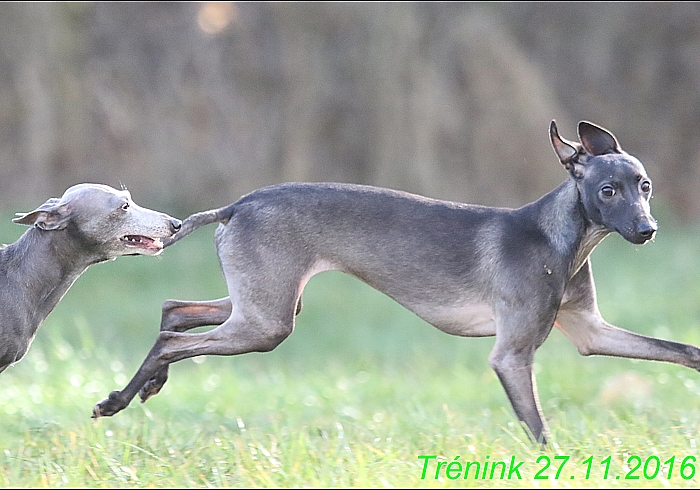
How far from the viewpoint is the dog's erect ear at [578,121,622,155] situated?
5.35 metres

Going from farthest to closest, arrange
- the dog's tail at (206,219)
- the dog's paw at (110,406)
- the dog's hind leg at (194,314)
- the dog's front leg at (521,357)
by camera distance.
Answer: the dog's hind leg at (194,314), the dog's tail at (206,219), the dog's paw at (110,406), the dog's front leg at (521,357)

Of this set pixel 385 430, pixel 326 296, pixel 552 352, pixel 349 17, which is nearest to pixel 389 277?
pixel 385 430

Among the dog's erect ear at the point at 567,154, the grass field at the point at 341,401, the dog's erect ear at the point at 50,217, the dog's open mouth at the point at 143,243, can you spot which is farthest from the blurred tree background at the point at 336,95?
the dog's erect ear at the point at 50,217

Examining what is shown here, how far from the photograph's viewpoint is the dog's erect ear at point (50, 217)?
16.6 ft

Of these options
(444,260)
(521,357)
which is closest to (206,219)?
(444,260)

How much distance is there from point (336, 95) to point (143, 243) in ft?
40.8

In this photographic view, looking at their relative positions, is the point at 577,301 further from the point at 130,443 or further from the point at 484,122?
the point at 484,122

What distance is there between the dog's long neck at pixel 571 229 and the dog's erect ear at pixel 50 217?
239 centimetres

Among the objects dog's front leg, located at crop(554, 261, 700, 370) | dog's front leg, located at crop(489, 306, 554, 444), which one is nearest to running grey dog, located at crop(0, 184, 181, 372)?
dog's front leg, located at crop(489, 306, 554, 444)

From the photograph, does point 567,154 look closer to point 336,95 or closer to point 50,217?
point 50,217

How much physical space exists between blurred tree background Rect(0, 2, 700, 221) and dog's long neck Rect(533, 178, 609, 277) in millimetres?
10805

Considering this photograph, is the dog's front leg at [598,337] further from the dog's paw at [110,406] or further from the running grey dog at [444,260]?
the dog's paw at [110,406]

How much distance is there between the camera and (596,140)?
17.6 ft

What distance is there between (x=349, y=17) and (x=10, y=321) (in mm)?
12023
